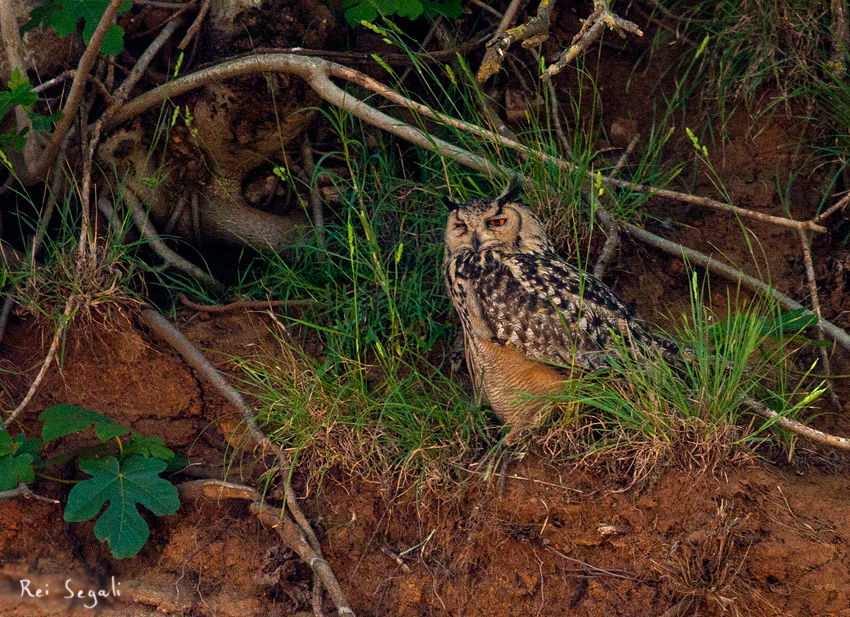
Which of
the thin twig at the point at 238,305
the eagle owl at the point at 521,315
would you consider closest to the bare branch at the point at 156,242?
the thin twig at the point at 238,305

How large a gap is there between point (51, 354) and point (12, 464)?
0.42 m

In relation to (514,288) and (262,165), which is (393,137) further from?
(514,288)

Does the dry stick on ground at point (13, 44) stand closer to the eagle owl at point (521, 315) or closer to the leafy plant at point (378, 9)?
the leafy plant at point (378, 9)

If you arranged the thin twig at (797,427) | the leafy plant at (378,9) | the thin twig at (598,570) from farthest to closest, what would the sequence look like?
the leafy plant at (378,9)
the thin twig at (598,570)
the thin twig at (797,427)

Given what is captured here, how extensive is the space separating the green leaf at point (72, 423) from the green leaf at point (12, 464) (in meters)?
0.10

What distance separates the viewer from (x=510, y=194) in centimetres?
320

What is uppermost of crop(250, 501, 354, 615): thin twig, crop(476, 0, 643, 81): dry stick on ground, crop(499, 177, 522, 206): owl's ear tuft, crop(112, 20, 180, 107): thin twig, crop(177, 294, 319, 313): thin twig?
crop(476, 0, 643, 81): dry stick on ground

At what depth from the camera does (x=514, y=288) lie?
301cm

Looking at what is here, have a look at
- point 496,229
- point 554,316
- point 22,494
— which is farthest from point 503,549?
point 22,494

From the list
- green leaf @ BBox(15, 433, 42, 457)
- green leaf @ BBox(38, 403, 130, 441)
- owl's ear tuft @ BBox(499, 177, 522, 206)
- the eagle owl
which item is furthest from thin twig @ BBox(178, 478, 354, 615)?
owl's ear tuft @ BBox(499, 177, 522, 206)

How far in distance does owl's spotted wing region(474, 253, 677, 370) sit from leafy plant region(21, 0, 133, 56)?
1.56 m

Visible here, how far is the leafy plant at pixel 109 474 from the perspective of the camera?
276cm

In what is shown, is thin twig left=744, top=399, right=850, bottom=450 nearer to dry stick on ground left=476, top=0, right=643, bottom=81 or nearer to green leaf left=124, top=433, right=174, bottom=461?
dry stick on ground left=476, top=0, right=643, bottom=81

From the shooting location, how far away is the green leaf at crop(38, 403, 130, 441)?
9.28 ft
